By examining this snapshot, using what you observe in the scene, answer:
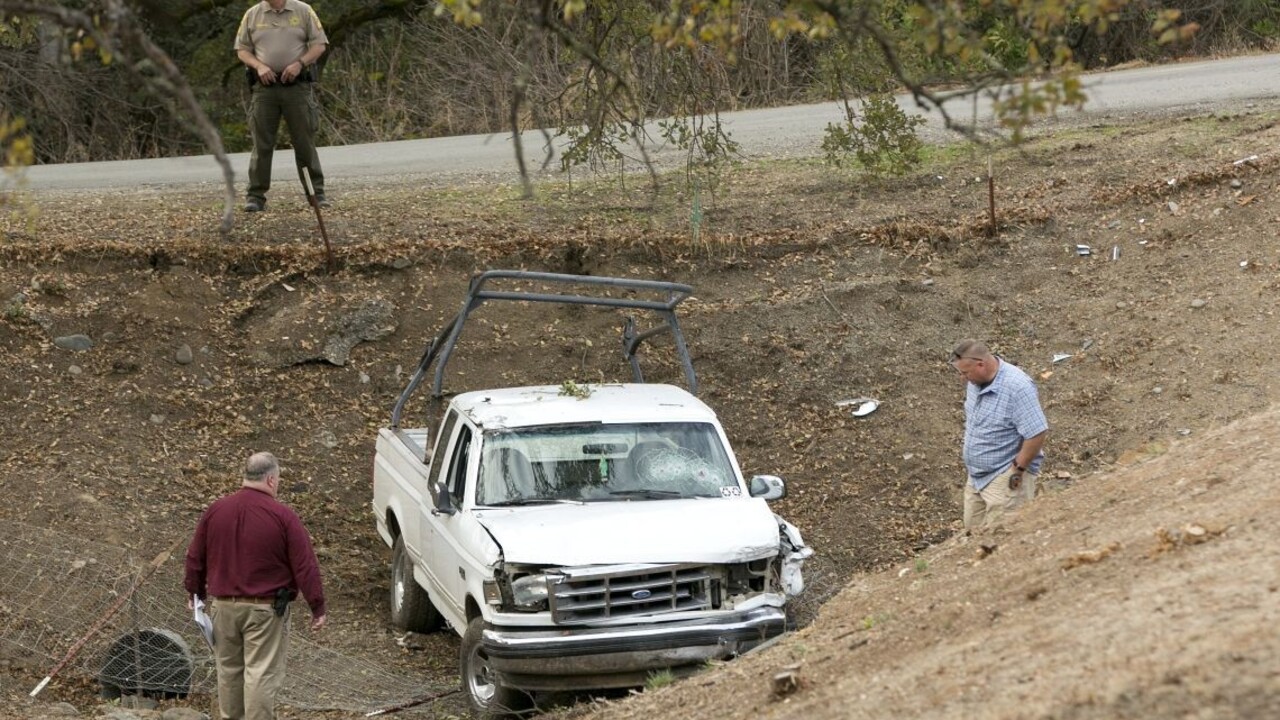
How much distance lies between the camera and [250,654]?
833 cm

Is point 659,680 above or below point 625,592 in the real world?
below

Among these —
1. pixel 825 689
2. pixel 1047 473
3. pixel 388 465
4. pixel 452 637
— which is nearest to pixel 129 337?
pixel 388 465

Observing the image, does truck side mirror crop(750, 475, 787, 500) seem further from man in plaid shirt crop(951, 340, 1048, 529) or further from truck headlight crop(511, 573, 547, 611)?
truck headlight crop(511, 573, 547, 611)

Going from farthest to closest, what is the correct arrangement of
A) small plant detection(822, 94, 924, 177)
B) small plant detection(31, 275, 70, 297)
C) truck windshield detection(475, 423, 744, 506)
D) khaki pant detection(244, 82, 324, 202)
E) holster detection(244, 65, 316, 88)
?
small plant detection(822, 94, 924, 177) → khaki pant detection(244, 82, 324, 202) → holster detection(244, 65, 316, 88) → small plant detection(31, 275, 70, 297) → truck windshield detection(475, 423, 744, 506)

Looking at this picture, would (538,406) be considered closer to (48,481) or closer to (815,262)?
(48,481)

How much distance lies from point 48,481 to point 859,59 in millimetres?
7181

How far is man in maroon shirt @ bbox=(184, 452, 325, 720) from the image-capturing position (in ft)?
27.0

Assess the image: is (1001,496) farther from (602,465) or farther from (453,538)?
(453,538)

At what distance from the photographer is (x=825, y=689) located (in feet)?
21.4

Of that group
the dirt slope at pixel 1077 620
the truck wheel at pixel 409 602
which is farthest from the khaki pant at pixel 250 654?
the dirt slope at pixel 1077 620

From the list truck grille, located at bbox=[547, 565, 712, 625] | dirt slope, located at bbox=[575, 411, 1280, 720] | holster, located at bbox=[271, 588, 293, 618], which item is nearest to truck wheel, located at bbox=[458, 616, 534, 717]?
truck grille, located at bbox=[547, 565, 712, 625]

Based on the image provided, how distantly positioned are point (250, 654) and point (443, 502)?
1431 millimetres

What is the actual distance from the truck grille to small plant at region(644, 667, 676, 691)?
1.11 ft

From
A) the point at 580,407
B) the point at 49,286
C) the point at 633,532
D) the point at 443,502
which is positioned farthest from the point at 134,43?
the point at 49,286
